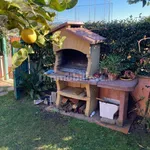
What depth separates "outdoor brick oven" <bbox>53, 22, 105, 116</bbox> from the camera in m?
3.18

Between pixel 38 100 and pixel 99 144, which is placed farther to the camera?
pixel 38 100

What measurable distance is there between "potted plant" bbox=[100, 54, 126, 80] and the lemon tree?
8.64 ft

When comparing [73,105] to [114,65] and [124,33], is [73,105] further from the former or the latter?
[124,33]

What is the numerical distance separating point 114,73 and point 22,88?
2.68 meters

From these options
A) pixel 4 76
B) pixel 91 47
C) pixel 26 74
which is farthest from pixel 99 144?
pixel 4 76

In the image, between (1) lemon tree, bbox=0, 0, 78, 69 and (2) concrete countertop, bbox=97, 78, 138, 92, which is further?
(2) concrete countertop, bbox=97, 78, 138, 92

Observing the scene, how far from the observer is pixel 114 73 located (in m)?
3.16

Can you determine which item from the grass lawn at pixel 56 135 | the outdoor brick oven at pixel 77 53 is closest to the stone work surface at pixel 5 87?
the grass lawn at pixel 56 135

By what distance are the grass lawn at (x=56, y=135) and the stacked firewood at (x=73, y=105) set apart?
0.32 metres

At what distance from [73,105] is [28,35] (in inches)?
127

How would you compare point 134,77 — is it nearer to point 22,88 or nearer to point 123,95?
point 123,95

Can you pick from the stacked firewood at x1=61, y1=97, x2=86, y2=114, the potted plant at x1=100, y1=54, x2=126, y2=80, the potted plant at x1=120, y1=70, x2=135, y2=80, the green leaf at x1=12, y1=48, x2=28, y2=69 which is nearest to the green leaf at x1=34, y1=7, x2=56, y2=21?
the green leaf at x1=12, y1=48, x2=28, y2=69

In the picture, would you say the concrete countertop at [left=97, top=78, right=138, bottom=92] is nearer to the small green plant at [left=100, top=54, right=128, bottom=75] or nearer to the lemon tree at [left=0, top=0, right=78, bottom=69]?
the small green plant at [left=100, top=54, right=128, bottom=75]

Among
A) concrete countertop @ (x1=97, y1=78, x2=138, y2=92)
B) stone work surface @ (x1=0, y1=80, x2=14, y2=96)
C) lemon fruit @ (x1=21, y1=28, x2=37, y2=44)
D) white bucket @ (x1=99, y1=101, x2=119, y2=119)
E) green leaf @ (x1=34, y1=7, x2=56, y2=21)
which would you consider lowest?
stone work surface @ (x1=0, y1=80, x2=14, y2=96)
